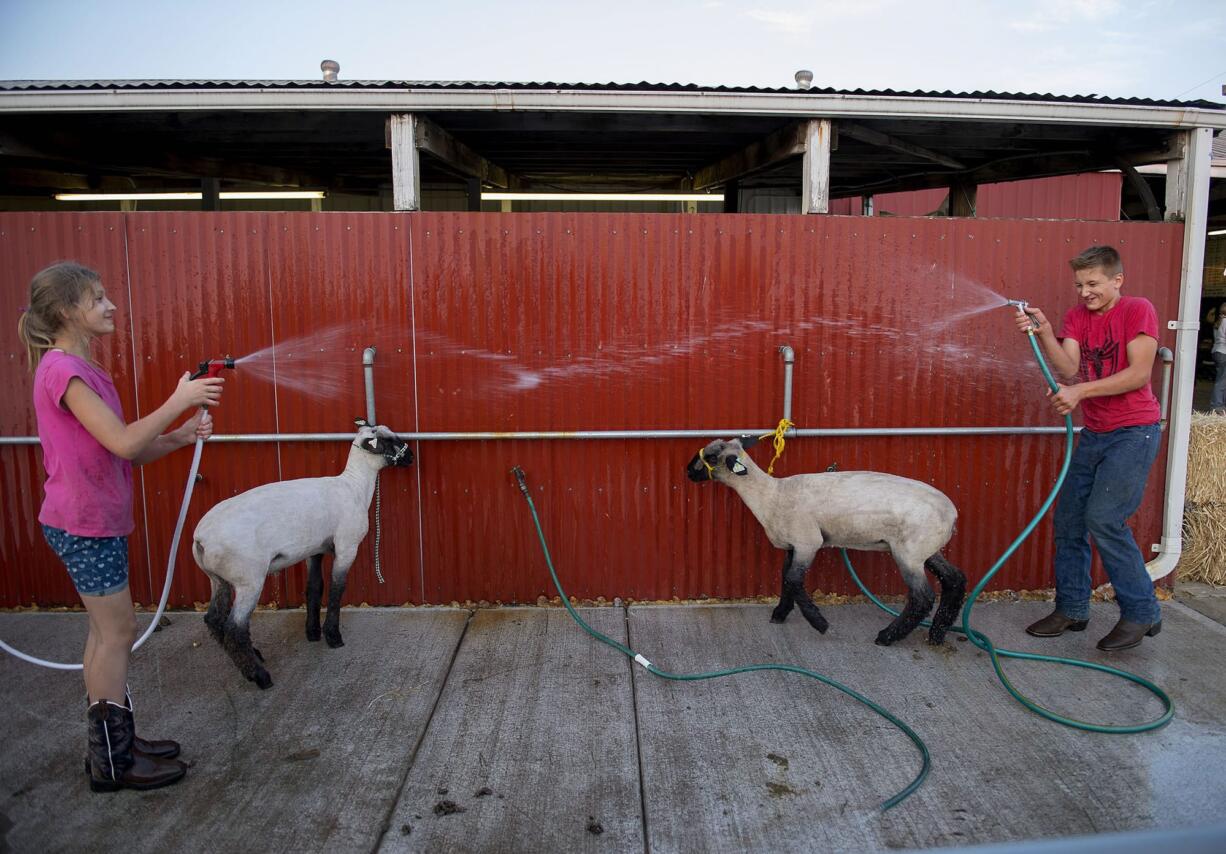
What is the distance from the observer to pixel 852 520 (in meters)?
4.94

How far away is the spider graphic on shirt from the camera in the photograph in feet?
15.7

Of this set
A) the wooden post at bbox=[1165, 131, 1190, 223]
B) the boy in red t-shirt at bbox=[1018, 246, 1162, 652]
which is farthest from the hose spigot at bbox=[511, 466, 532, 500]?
the wooden post at bbox=[1165, 131, 1190, 223]

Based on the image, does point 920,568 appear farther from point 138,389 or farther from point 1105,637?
point 138,389

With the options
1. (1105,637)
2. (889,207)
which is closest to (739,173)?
(1105,637)

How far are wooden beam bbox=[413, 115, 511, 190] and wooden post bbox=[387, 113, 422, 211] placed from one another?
0.18 feet

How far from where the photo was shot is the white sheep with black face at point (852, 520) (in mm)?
4883

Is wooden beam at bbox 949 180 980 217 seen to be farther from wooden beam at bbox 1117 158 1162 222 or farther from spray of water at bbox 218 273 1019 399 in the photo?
spray of water at bbox 218 273 1019 399

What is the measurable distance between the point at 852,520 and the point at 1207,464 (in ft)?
11.0

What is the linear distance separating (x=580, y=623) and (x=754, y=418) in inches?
72.0

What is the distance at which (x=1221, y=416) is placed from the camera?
652 centimetres

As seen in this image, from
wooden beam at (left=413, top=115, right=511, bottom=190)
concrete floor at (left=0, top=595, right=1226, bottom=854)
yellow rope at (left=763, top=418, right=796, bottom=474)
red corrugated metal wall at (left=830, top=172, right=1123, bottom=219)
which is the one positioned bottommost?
concrete floor at (left=0, top=595, right=1226, bottom=854)

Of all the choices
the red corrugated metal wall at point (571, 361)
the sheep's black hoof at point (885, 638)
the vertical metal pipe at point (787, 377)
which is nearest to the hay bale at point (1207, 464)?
the red corrugated metal wall at point (571, 361)

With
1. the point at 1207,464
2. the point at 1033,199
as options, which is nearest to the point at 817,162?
the point at 1207,464

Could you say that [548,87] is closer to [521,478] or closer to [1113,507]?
[521,478]
